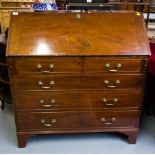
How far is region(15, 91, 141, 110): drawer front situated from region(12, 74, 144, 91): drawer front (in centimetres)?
6

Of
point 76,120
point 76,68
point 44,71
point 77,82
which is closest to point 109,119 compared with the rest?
point 76,120

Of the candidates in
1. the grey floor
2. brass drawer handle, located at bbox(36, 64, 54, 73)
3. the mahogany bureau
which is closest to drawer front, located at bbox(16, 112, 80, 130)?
the mahogany bureau

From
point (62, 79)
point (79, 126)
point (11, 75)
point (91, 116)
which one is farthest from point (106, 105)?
point (11, 75)

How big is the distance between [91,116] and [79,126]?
0.15 metres

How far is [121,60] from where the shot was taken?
185cm

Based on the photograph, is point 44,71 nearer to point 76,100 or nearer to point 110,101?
point 76,100

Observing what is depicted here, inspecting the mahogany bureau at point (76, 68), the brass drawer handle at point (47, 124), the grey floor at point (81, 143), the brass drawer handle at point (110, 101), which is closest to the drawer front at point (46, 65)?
the mahogany bureau at point (76, 68)

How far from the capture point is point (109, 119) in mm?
2107

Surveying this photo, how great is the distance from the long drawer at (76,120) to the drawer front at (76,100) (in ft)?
0.21

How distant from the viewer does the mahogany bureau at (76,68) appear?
183cm

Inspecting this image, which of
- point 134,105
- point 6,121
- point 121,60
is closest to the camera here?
point 121,60

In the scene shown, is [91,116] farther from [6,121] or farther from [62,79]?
[6,121]

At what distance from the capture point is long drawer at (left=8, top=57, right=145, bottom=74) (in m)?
1.83

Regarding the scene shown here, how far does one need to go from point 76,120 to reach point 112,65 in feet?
1.90
